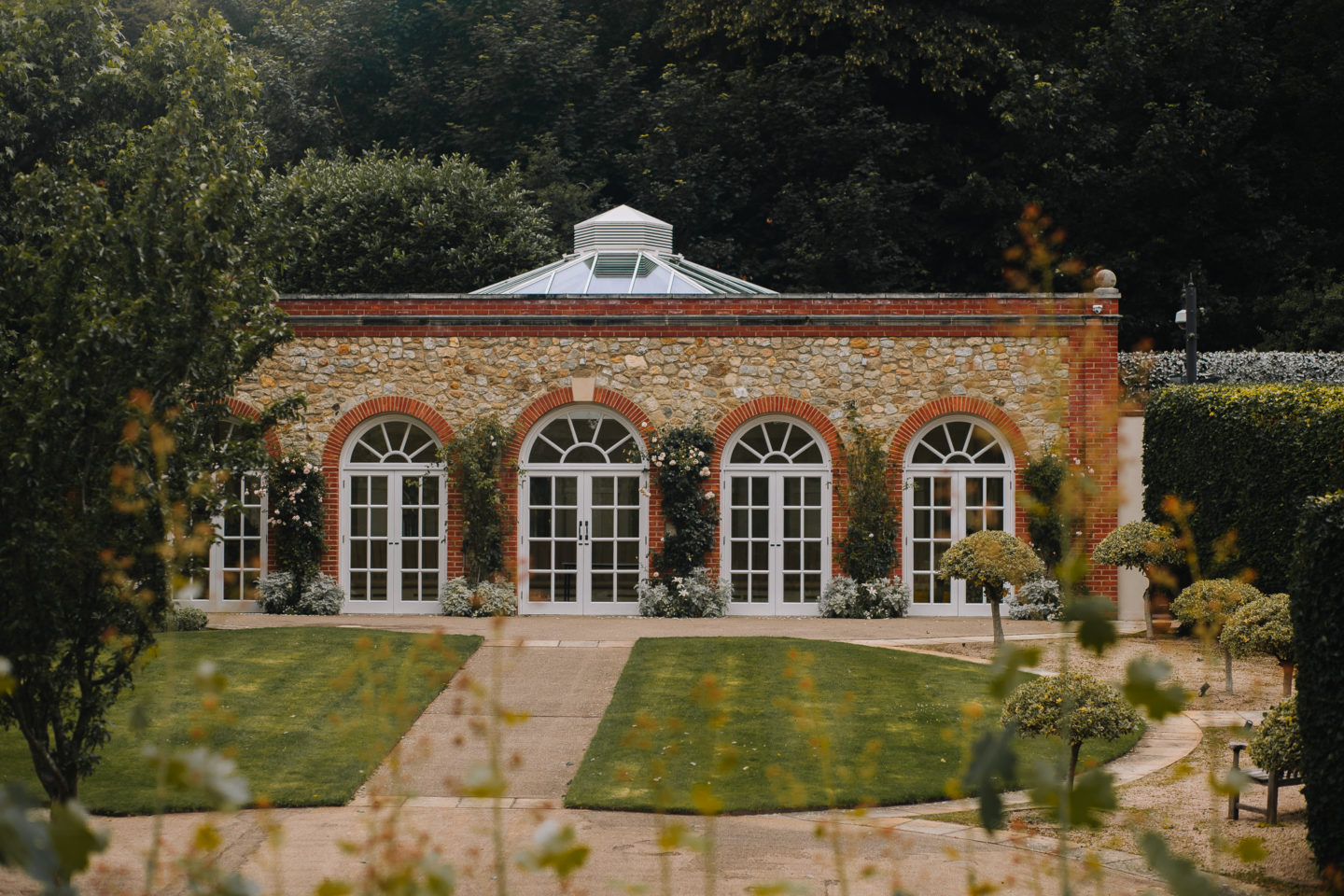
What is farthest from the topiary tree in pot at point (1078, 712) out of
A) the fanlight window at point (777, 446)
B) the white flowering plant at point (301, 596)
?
the white flowering plant at point (301, 596)

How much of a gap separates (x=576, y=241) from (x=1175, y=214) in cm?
1180

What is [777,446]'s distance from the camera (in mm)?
15609

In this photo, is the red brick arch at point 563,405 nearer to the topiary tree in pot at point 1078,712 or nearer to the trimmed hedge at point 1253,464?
the trimmed hedge at point 1253,464

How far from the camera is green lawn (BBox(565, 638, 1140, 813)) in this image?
24.8 ft

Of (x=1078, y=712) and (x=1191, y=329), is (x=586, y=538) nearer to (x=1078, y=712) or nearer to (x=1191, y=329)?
(x=1191, y=329)

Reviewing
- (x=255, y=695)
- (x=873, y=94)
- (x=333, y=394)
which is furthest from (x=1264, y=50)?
(x=255, y=695)

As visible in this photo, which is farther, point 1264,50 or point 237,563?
point 1264,50

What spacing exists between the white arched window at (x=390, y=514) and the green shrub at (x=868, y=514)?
16.7 ft

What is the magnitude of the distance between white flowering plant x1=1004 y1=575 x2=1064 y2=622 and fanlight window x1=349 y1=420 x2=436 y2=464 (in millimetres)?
7480

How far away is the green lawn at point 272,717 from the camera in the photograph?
745 cm

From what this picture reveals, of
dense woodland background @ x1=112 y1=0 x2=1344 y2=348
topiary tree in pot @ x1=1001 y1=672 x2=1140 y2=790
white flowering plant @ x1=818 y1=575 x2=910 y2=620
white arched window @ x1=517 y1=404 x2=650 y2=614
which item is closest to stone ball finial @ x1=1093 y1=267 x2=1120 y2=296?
white flowering plant @ x1=818 y1=575 x2=910 y2=620

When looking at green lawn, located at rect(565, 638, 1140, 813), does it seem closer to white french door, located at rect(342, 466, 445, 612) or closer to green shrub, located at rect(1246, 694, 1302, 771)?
green shrub, located at rect(1246, 694, 1302, 771)

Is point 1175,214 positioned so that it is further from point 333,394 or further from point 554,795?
point 554,795

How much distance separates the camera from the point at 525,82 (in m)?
25.6
